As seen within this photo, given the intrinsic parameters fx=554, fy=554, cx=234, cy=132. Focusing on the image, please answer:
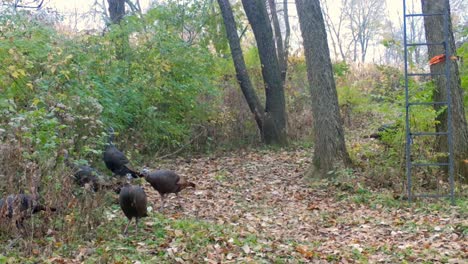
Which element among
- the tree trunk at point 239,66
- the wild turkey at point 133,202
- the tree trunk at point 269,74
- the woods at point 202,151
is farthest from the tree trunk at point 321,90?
the wild turkey at point 133,202

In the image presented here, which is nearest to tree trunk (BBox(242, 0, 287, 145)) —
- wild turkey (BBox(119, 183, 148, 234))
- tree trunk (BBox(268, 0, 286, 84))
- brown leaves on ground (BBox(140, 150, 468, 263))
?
tree trunk (BBox(268, 0, 286, 84))

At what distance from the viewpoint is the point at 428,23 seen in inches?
398

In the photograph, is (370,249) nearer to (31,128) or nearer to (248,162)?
(31,128)

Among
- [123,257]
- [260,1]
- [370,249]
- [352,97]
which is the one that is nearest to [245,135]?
[260,1]

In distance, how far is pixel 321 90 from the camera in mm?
10875

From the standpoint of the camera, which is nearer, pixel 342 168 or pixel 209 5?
pixel 342 168

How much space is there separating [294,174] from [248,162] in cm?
167

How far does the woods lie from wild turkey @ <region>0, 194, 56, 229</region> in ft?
0.05

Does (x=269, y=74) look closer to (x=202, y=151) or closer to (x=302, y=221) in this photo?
(x=202, y=151)

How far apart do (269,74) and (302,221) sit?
23.6ft

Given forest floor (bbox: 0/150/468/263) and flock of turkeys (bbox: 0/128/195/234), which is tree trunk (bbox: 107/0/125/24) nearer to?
forest floor (bbox: 0/150/468/263)

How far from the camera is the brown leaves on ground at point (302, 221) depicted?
250 inches

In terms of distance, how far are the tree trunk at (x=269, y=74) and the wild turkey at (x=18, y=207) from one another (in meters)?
9.49

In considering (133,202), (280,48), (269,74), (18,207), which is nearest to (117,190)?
(133,202)
